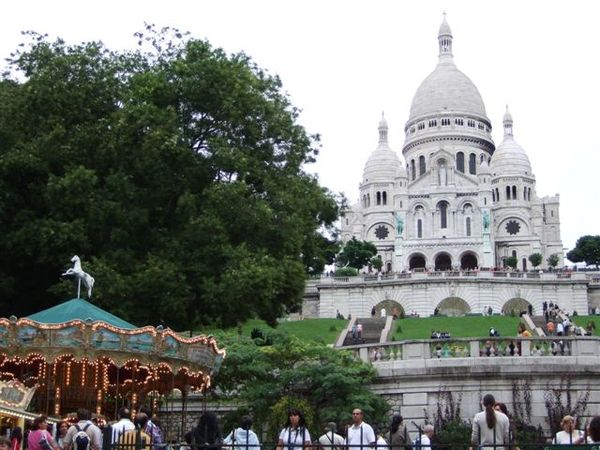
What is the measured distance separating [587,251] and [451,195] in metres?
18.5

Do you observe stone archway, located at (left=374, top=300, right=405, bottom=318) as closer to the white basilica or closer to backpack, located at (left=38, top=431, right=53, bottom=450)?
the white basilica

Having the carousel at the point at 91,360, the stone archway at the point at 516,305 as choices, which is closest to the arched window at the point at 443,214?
the stone archway at the point at 516,305

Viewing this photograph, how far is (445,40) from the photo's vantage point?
4966 inches

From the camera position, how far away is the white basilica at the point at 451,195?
100750mm

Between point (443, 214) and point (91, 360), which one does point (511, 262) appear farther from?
point (91, 360)

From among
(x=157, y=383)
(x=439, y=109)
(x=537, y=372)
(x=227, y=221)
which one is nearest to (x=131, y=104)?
(x=227, y=221)

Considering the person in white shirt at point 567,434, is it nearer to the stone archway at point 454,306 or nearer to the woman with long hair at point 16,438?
the woman with long hair at point 16,438

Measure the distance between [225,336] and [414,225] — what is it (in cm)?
7595

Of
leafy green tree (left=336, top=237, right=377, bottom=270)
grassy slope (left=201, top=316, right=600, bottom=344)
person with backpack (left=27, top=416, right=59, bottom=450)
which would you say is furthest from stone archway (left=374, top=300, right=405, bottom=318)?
person with backpack (left=27, top=416, right=59, bottom=450)

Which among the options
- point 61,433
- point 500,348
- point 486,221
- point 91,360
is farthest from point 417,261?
point 61,433

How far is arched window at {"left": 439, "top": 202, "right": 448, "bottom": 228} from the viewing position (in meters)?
103

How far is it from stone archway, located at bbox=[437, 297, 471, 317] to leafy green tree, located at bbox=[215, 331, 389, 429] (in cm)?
4195

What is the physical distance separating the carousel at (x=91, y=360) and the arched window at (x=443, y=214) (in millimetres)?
79423

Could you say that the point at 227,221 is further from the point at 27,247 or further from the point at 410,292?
the point at 410,292
